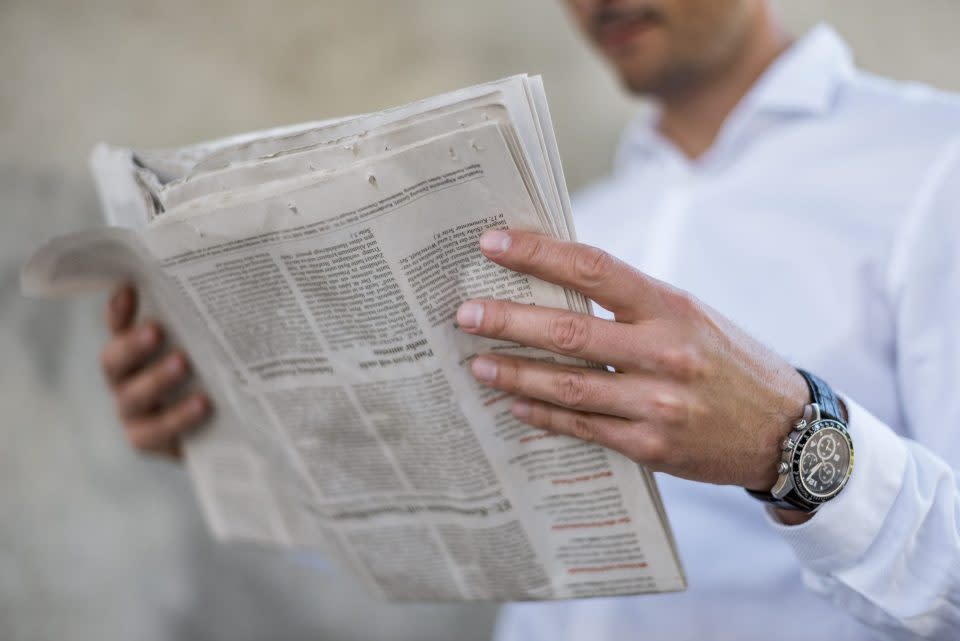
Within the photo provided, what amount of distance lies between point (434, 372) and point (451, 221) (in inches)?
5.0

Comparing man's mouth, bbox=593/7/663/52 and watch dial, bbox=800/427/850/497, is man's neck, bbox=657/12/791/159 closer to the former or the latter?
man's mouth, bbox=593/7/663/52

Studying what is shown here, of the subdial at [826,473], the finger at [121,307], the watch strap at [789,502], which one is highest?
the finger at [121,307]

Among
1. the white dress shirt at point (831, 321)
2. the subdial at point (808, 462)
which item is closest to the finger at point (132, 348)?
the white dress shirt at point (831, 321)

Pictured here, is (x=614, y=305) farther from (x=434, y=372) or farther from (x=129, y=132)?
(x=129, y=132)

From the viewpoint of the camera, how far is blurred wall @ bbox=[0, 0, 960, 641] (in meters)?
1.04

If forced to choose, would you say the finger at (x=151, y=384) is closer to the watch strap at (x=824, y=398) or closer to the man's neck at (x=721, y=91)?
the watch strap at (x=824, y=398)

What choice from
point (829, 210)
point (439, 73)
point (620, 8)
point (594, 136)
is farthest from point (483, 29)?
point (829, 210)

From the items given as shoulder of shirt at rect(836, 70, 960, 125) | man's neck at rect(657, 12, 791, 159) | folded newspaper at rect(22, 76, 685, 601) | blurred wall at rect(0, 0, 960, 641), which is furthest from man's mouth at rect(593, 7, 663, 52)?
folded newspaper at rect(22, 76, 685, 601)

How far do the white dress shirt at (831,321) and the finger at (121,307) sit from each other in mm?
577

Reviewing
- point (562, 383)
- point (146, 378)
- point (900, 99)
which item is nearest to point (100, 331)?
point (146, 378)

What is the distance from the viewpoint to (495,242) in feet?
1.73

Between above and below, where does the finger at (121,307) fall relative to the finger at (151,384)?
above

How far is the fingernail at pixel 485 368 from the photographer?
0.57m

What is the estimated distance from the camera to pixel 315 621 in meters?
1.32
